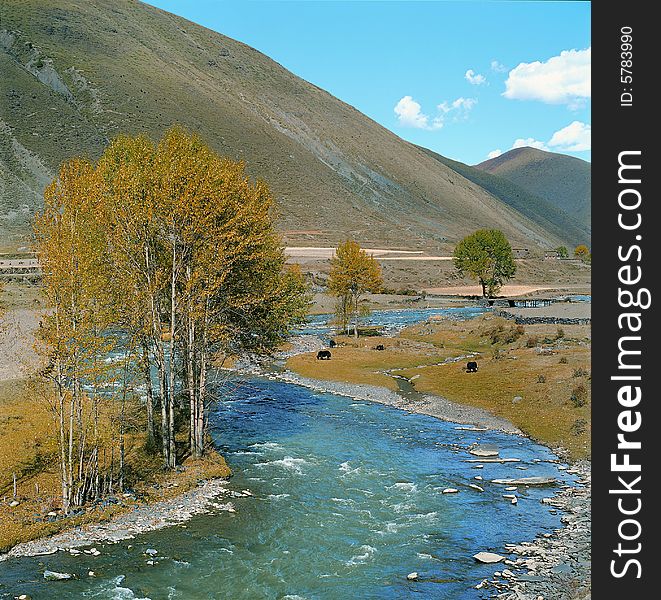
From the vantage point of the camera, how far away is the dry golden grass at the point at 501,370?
4369cm

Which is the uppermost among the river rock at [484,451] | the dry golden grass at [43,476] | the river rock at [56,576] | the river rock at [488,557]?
the dry golden grass at [43,476]

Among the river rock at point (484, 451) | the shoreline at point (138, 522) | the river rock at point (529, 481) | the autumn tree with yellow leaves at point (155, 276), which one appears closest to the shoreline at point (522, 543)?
the shoreline at point (138, 522)

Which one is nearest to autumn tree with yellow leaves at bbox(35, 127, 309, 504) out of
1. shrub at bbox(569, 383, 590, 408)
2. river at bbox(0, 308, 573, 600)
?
river at bbox(0, 308, 573, 600)

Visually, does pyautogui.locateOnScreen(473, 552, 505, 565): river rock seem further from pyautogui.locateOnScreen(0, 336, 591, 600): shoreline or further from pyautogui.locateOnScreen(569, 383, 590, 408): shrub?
pyautogui.locateOnScreen(569, 383, 590, 408): shrub

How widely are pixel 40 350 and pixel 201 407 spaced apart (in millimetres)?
10825

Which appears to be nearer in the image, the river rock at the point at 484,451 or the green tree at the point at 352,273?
the river rock at the point at 484,451

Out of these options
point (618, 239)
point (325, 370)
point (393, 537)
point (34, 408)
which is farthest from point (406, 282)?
point (618, 239)

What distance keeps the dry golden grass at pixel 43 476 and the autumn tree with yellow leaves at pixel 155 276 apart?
1031 millimetres

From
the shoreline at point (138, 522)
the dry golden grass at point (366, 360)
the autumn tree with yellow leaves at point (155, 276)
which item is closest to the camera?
the shoreline at point (138, 522)

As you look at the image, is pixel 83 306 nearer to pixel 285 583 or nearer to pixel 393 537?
pixel 285 583

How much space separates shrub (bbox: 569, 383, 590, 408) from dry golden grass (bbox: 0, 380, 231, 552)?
988 inches

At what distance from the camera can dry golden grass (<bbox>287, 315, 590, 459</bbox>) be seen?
43688 millimetres

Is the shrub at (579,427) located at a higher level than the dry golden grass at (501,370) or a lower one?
lower

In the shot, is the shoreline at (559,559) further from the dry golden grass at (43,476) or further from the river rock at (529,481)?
the dry golden grass at (43,476)
